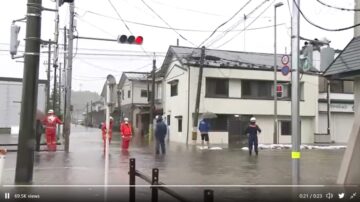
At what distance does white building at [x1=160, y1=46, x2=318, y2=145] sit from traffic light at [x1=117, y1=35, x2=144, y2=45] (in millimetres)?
16340

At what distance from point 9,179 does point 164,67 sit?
103 feet

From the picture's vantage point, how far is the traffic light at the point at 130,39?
18828 millimetres

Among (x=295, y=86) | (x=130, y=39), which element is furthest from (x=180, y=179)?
(x=130, y=39)

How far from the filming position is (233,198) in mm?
9812

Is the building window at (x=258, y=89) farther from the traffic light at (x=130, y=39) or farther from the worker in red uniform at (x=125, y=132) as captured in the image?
the traffic light at (x=130, y=39)

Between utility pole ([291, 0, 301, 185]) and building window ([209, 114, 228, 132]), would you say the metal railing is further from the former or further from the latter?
building window ([209, 114, 228, 132])

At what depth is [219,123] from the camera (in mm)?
36344

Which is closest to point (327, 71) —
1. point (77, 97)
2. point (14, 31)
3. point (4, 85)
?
point (14, 31)

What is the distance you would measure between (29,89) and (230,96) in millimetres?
27212

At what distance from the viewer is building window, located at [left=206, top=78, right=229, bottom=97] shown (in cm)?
3612

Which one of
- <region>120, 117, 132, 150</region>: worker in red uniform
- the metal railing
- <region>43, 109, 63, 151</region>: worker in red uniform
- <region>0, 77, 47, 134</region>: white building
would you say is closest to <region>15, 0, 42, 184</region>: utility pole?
the metal railing

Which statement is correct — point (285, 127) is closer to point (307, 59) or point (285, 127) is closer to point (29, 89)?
point (307, 59)

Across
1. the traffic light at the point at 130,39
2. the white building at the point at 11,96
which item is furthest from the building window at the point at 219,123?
the traffic light at the point at 130,39

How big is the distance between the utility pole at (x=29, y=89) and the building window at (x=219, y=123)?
85.8ft
